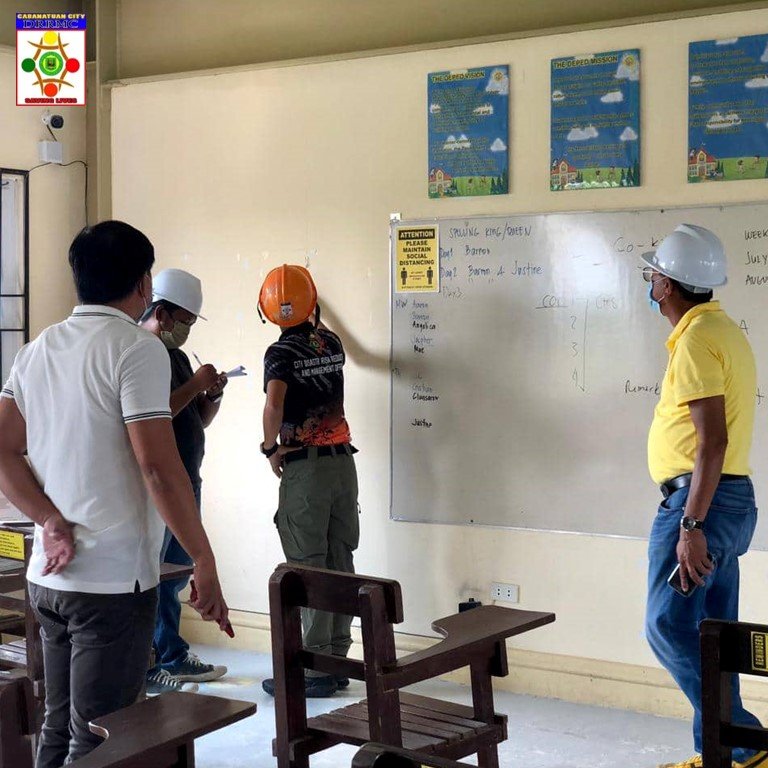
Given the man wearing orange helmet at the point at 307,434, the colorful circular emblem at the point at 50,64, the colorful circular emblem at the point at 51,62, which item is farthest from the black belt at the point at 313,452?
the colorful circular emblem at the point at 51,62

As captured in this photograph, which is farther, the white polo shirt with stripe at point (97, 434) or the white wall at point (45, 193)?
the white wall at point (45, 193)

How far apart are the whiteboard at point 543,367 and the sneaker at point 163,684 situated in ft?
3.52

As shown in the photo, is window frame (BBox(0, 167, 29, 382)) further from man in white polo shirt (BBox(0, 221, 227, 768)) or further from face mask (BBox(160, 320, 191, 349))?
man in white polo shirt (BBox(0, 221, 227, 768))

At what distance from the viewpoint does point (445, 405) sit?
14.7 ft

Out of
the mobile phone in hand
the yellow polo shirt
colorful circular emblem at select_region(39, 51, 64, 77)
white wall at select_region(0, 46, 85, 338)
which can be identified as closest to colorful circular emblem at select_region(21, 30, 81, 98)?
colorful circular emblem at select_region(39, 51, 64, 77)

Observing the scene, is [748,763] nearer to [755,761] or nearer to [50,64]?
[755,761]

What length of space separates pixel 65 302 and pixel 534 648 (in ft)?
9.27

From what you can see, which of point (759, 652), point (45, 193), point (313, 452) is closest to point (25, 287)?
point (45, 193)

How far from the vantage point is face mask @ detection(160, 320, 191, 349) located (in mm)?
4051

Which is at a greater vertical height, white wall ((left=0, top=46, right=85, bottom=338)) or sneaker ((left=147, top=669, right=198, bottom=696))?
white wall ((left=0, top=46, right=85, bottom=338))

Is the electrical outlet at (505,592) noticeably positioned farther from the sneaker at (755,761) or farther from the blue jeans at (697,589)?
the sneaker at (755,761)

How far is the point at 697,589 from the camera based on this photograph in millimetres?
3072

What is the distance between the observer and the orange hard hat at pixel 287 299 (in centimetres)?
420

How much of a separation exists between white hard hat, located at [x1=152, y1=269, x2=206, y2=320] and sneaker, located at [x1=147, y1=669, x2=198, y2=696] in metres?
1.43
